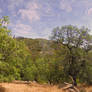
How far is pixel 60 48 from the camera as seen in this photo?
2784 centimetres

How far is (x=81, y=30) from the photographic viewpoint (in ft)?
88.0

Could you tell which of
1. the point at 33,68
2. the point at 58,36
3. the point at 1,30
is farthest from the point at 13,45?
the point at 33,68

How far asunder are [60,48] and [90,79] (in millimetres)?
9845

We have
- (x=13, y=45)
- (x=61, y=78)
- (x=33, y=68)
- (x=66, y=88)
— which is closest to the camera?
(x=13, y=45)

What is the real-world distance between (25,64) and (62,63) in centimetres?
2072

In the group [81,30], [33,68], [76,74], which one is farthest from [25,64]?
[81,30]

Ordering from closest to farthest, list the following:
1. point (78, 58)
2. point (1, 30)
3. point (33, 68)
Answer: point (1, 30), point (78, 58), point (33, 68)

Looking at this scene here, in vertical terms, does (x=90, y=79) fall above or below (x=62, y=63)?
below

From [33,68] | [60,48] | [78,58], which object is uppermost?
[60,48]

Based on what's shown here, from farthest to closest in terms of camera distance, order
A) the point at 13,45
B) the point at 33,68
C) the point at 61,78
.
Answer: the point at 33,68 < the point at 61,78 < the point at 13,45

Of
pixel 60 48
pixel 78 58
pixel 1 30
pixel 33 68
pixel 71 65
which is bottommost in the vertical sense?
pixel 33 68

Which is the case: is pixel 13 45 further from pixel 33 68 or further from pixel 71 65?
pixel 33 68

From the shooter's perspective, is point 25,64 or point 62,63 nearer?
point 62,63

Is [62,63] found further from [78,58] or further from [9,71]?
[9,71]
